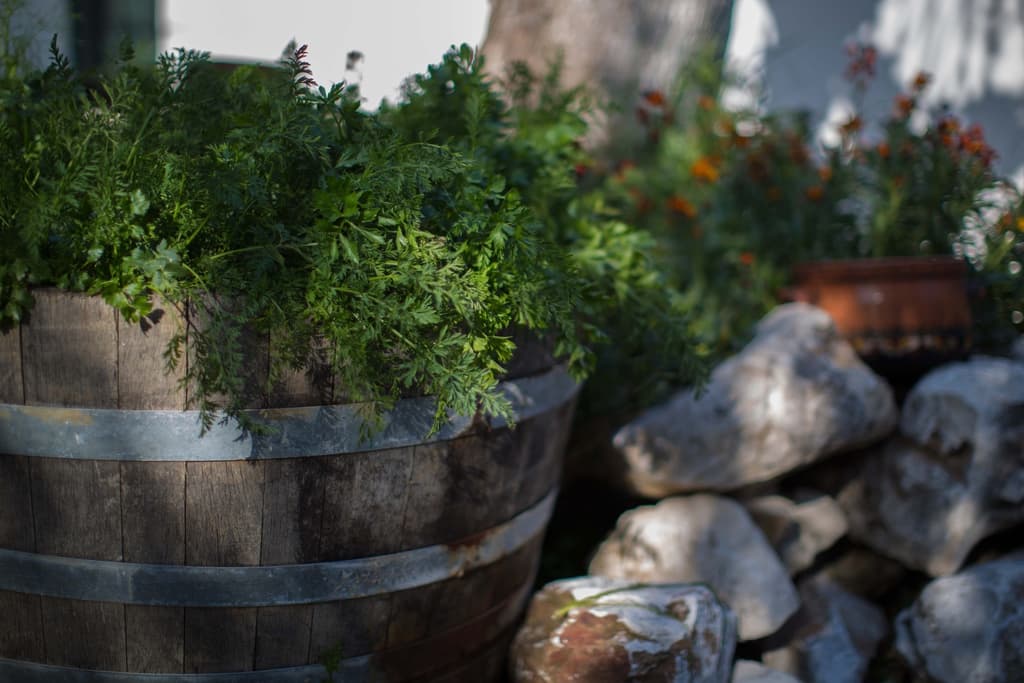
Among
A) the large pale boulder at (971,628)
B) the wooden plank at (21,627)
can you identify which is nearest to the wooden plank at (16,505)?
the wooden plank at (21,627)

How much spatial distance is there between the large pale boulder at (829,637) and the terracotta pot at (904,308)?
2.49ft

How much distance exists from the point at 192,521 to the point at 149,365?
281 millimetres

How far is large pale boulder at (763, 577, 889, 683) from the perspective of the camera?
2.59 metres

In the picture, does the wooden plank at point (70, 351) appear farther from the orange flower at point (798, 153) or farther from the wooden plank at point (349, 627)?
the orange flower at point (798, 153)

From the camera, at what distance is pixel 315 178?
5.44ft

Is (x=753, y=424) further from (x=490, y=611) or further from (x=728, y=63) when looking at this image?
(x=728, y=63)

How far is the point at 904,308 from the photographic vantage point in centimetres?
295

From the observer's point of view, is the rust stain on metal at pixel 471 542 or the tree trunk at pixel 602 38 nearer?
the rust stain on metal at pixel 471 542

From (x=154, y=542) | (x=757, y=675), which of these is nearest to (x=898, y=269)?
(x=757, y=675)

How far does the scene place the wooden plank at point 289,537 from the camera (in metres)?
1.63

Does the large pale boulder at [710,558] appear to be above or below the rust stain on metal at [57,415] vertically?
below

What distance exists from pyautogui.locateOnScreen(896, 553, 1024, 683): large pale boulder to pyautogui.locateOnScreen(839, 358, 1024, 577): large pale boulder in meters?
0.21

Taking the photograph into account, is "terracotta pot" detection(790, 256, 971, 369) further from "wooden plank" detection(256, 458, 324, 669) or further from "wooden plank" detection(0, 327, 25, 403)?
"wooden plank" detection(0, 327, 25, 403)

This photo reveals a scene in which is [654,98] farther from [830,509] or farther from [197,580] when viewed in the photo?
[197,580]
